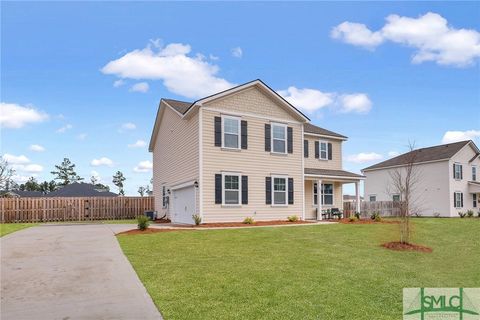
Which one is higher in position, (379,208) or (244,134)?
(244,134)

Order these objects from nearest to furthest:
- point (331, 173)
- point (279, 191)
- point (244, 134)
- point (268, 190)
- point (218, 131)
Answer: point (218, 131) → point (244, 134) → point (268, 190) → point (279, 191) → point (331, 173)

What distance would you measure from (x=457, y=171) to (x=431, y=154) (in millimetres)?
2675

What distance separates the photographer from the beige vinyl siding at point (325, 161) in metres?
25.0

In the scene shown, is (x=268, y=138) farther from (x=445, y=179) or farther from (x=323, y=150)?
(x=445, y=179)

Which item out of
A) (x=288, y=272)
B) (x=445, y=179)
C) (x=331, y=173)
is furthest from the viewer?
(x=445, y=179)

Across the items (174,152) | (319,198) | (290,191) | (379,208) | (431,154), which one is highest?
(431,154)

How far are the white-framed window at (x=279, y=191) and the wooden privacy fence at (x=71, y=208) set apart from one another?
42.6 feet

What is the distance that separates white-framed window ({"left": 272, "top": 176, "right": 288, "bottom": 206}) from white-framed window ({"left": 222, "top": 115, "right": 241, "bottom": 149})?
3011mm

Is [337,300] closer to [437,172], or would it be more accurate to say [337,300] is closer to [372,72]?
[372,72]

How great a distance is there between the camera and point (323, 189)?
24.8 metres

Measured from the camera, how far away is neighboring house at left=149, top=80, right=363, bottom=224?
18812 millimetres

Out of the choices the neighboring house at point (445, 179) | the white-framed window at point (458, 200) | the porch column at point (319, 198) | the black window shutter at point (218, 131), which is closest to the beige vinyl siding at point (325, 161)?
the porch column at point (319, 198)

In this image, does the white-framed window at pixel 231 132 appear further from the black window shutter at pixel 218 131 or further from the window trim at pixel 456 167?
the window trim at pixel 456 167

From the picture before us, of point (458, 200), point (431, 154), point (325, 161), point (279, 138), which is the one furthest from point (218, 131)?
point (458, 200)
